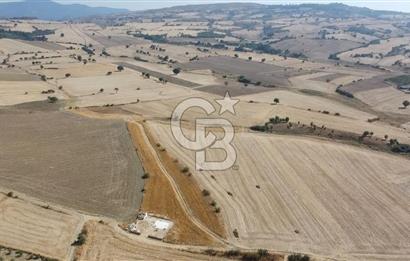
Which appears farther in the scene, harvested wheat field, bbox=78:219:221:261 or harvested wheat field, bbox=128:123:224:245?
harvested wheat field, bbox=128:123:224:245

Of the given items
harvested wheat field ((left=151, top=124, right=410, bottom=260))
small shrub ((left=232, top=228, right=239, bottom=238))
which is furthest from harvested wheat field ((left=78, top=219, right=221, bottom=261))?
harvested wheat field ((left=151, top=124, right=410, bottom=260))

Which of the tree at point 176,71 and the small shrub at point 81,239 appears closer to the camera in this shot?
the small shrub at point 81,239

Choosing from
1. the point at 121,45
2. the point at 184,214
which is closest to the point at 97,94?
the point at 184,214

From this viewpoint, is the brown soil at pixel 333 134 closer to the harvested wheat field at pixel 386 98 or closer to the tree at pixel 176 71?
the harvested wheat field at pixel 386 98

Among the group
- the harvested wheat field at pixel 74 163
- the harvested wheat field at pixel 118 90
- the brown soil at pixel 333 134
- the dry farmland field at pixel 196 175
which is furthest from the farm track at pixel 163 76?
the harvested wheat field at pixel 74 163

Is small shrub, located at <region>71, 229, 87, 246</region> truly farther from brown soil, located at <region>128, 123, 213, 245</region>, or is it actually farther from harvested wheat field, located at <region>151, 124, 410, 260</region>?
harvested wheat field, located at <region>151, 124, 410, 260</region>

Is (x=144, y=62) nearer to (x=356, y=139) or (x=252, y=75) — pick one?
(x=252, y=75)

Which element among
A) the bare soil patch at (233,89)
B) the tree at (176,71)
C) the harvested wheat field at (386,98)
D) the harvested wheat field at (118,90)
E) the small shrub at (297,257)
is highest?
the small shrub at (297,257)
